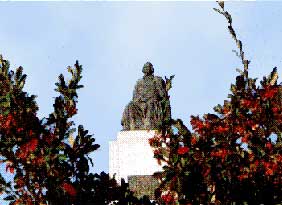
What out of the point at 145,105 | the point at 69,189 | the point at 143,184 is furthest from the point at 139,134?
the point at 69,189

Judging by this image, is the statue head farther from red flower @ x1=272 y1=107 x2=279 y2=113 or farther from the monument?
red flower @ x1=272 y1=107 x2=279 y2=113

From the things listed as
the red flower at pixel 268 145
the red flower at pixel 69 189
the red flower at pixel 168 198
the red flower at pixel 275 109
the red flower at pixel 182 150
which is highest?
the red flower at pixel 275 109

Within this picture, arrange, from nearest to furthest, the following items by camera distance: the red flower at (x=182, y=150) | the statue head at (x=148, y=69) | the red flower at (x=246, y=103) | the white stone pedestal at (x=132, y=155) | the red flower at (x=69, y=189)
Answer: the red flower at (x=69, y=189) → the red flower at (x=182, y=150) → the red flower at (x=246, y=103) → the white stone pedestal at (x=132, y=155) → the statue head at (x=148, y=69)

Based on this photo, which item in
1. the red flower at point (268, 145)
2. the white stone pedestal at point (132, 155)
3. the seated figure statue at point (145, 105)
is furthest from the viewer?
the seated figure statue at point (145, 105)

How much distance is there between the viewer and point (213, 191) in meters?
6.67

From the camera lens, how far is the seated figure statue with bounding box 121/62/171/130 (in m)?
13.4

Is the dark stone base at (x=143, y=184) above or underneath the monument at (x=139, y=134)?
underneath

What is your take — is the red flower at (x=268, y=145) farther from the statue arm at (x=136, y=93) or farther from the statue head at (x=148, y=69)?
the statue head at (x=148, y=69)

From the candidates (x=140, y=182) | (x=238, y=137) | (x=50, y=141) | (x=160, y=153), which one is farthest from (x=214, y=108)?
(x=140, y=182)

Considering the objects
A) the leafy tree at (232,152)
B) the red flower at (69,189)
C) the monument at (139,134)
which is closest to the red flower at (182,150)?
the leafy tree at (232,152)

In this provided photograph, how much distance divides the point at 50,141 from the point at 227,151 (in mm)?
2170

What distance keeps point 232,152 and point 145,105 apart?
6808 millimetres

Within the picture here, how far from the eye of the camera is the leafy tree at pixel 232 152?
655 centimetres

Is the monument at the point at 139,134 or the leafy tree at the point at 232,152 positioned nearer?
the leafy tree at the point at 232,152
